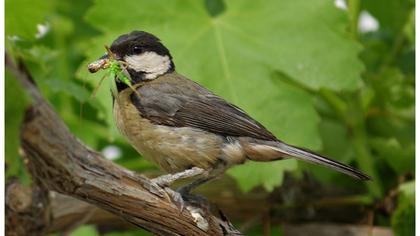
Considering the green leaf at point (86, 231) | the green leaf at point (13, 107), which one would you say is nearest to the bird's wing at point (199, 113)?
the green leaf at point (13, 107)

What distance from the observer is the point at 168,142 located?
3.05 ft

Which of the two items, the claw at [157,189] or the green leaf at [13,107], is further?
the claw at [157,189]

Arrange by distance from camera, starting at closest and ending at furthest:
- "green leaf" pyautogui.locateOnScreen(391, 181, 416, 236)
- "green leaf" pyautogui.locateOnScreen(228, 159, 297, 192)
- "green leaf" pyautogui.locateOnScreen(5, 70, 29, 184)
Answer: "green leaf" pyautogui.locateOnScreen(5, 70, 29, 184), "green leaf" pyautogui.locateOnScreen(228, 159, 297, 192), "green leaf" pyautogui.locateOnScreen(391, 181, 416, 236)

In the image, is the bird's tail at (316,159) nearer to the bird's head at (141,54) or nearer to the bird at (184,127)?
the bird at (184,127)

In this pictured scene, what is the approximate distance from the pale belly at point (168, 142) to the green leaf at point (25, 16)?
0.39 metres

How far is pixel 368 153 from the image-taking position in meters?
2.05

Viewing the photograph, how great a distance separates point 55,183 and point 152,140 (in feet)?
0.43

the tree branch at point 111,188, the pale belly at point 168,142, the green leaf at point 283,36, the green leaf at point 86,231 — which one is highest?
the green leaf at point 283,36

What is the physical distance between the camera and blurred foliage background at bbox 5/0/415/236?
1.12m

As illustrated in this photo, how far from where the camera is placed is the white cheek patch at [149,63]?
89 centimetres

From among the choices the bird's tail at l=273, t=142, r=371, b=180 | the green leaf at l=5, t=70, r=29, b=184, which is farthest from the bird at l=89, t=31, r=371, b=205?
the green leaf at l=5, t=70, r=29, b=184

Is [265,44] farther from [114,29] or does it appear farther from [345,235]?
[345,235]

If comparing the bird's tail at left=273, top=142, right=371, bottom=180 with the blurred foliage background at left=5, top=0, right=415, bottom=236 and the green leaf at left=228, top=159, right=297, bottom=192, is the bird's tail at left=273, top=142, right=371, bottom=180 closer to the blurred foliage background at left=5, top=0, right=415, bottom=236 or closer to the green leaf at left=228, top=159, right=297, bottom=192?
the blurred foliage background at left=5, top=0, right=415, bottom=236

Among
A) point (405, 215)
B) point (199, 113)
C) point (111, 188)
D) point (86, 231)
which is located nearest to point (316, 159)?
point (199, 113)
